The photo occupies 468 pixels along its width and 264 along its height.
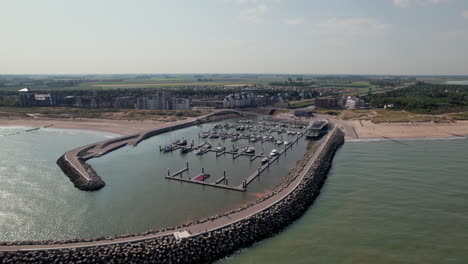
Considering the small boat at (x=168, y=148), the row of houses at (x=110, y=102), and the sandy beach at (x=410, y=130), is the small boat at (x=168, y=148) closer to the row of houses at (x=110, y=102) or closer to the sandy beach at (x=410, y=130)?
the sandy beach at (x=410, y=130)

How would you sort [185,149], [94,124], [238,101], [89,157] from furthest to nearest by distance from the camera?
1. [238,101]
2. [94,124]
3. [185,149]
4. [89,157]

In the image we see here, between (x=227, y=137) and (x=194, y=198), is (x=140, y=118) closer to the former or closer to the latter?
(x=227, y=137)

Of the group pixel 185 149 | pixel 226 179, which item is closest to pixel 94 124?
pixel 185 149

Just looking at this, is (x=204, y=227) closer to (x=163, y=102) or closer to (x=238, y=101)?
(x=238, y=101)

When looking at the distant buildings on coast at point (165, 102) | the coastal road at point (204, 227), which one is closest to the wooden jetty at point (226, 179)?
the coastal road at point (204, 227)

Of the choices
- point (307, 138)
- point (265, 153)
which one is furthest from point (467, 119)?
point (265, 153)
